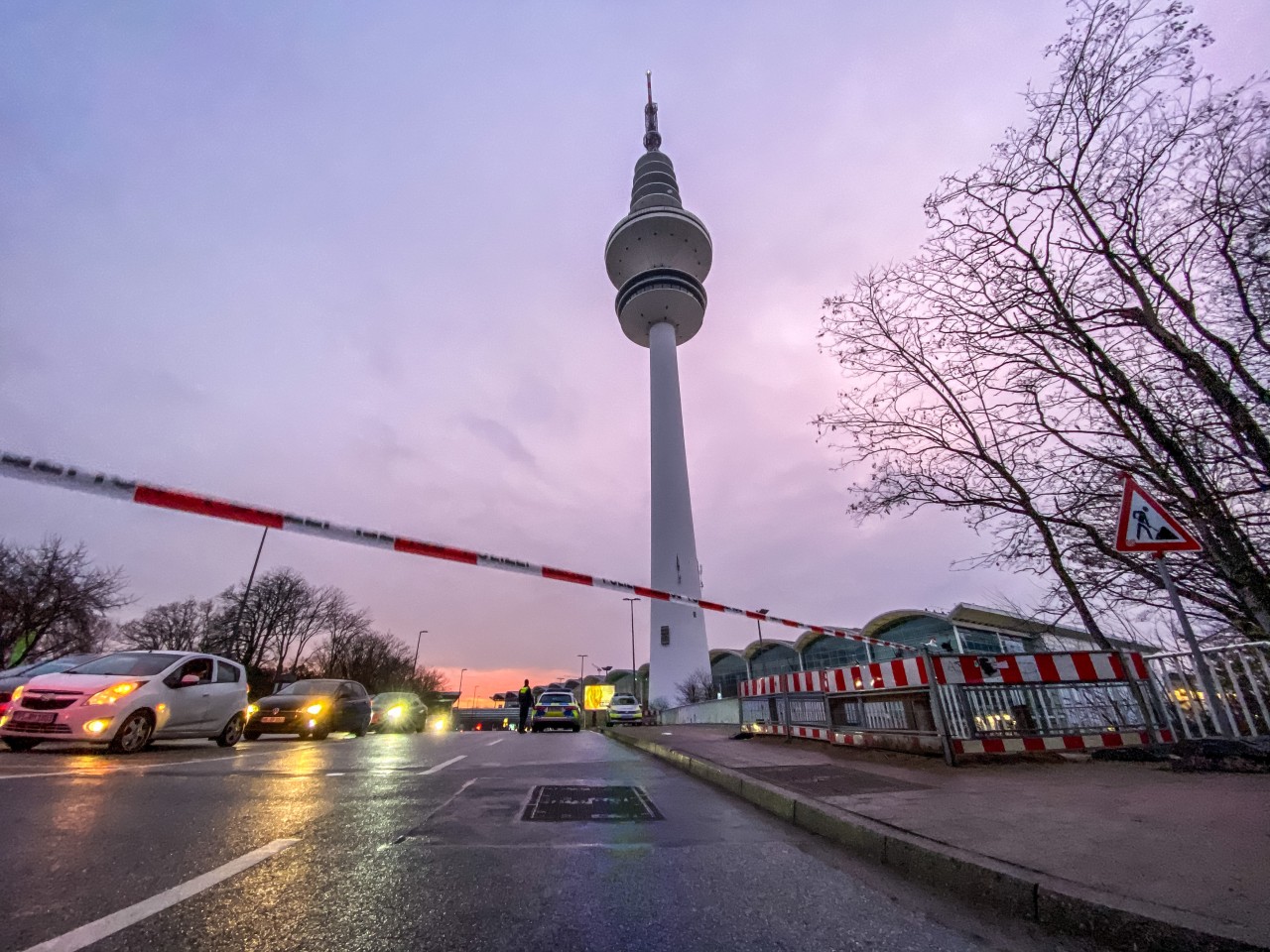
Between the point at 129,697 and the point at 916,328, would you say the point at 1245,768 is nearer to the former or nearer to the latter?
the point at 916,328

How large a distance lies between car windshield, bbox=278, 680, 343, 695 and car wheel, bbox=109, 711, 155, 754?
5676mm

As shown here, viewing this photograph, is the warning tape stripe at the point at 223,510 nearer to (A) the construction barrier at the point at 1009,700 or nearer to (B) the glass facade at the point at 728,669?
(A) the construction barrier at the point at 1009,700

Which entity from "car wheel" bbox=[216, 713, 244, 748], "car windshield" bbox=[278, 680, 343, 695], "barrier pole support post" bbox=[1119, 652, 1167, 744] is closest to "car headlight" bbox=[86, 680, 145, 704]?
"car wheel" bbox=[216, 713, 244, 748]

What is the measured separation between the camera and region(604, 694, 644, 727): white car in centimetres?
3234

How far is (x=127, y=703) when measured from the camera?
808 centimetres

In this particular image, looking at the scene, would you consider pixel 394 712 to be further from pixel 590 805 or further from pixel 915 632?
pixel 915 632

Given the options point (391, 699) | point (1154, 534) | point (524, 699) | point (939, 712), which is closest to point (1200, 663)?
point (1154, 534)

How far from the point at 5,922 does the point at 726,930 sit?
107 inches

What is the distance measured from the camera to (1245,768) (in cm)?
532

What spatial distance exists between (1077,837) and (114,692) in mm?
11028

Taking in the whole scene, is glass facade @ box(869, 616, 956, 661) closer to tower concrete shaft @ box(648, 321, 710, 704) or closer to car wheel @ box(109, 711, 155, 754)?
tower concrete shaft @ box(648, 321, 710, 704)

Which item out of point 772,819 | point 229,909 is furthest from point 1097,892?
point 229,909

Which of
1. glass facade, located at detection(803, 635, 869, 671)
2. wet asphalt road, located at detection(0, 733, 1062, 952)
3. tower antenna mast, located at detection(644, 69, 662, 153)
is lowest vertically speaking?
wet asphalt road, located at detection(0, 733, 1062, 952)

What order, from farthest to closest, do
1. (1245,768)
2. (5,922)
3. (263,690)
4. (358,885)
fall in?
(263,690), (1245,768), (358,885), (5,922)
